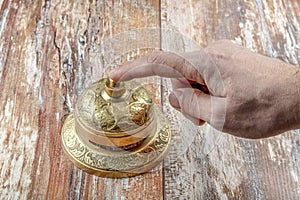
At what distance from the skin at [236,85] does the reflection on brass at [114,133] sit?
6cm

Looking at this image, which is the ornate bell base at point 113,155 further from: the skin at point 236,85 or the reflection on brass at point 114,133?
the skin at point 236,85

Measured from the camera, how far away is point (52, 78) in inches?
37.6

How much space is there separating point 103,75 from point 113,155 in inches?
6.6

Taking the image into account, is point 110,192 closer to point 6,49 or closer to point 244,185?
point 244,185

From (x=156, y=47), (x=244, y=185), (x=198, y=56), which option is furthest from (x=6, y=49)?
(x=244, y=185)

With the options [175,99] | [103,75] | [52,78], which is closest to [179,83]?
[175,99]

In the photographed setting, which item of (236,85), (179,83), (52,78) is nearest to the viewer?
(236,85)

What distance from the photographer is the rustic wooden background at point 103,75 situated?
0.81 metres

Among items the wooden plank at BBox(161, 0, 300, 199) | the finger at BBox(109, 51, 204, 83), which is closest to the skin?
the finger at BBox(109, 51, 204, 83)

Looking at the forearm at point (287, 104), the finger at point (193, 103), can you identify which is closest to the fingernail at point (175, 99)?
the finger at point (193, 103)

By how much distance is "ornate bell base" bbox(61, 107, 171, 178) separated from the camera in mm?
818

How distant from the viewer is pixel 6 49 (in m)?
1.00

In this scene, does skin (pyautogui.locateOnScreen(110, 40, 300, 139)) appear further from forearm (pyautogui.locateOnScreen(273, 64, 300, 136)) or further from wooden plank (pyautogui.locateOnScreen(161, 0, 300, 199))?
wooden plank (pyautogui.locateOnScreen(161, 0, 300, 199))

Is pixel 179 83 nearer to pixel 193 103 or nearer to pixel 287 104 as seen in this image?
pixel 193 103
